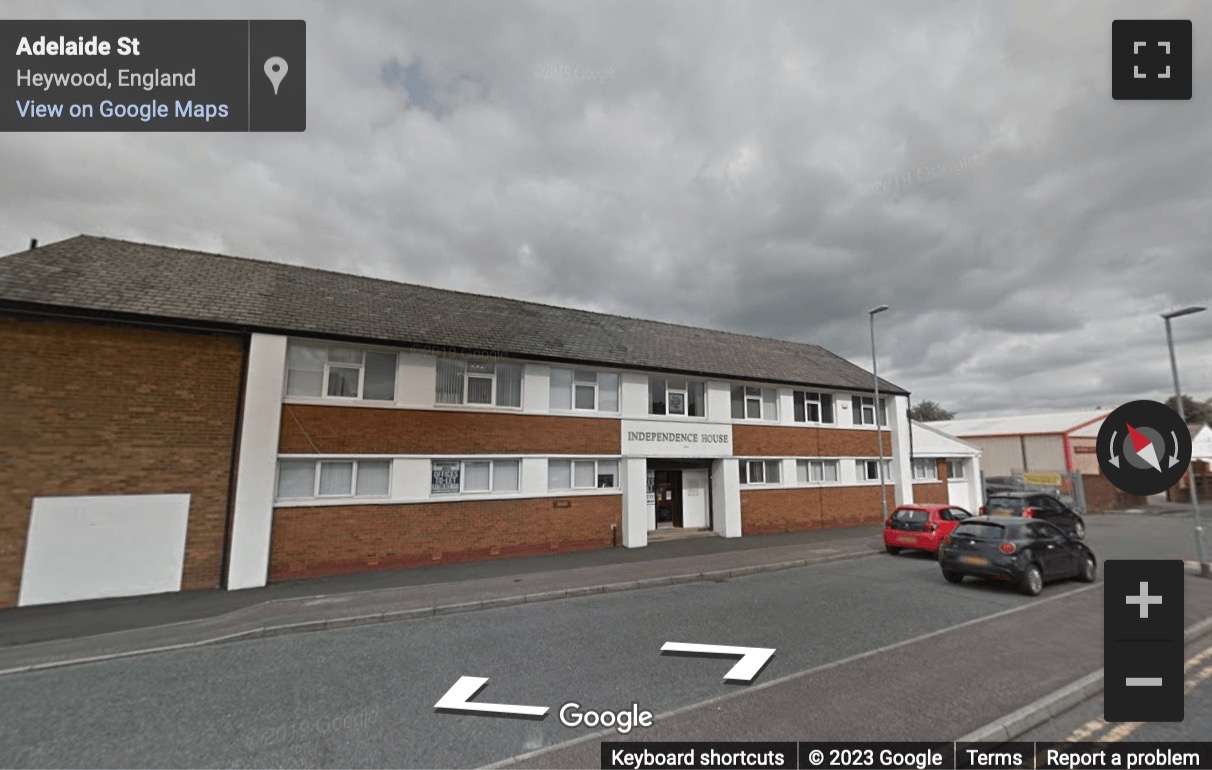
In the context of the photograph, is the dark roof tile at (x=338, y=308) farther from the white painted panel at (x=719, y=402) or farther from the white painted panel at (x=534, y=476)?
the white painted panel at (x=534, y=476)

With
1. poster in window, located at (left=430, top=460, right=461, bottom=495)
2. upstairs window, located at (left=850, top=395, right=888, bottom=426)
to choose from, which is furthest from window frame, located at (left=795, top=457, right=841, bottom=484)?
poster in window, located at (left=430, top=460, right=461, bottom=495)

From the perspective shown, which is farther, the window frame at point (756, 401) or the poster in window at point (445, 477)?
the window frame at point (756, 401)

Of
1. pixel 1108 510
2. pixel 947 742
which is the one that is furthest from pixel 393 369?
pixel 1108 510

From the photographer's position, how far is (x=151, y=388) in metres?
9.83

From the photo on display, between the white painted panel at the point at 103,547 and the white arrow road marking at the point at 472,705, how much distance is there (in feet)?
26.3

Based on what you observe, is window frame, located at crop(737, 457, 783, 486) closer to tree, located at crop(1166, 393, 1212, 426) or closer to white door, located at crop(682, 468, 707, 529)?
white door, located at crop(682, 468, 707, 529)

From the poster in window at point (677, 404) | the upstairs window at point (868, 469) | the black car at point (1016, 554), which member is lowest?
the black car at point (1016, 554)

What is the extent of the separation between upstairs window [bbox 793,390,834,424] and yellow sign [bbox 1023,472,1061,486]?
17011 mm

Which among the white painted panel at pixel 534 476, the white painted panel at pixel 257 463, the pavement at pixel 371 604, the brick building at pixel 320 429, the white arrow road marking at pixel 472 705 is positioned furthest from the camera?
the white painted panel at pixel 534 476

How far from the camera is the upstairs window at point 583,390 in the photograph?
14188 millimetres

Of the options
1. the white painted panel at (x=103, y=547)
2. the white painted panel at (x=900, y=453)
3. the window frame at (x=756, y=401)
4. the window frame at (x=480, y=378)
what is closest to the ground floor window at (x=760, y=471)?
the window frame at (x=756, y=401)

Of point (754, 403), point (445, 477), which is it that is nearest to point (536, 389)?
point (445, 477)

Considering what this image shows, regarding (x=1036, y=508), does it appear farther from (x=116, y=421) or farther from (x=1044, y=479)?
(x=116, y=421)

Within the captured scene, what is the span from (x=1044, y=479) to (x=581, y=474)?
27.8m
